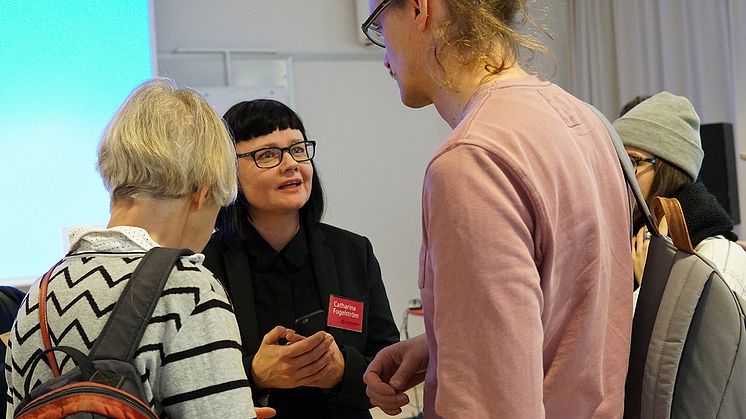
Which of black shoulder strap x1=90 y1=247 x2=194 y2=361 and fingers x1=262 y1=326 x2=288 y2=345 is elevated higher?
black shoulder strap x1=90 y1=247 x2=194 y2=361

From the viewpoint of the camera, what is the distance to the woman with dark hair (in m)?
1.91

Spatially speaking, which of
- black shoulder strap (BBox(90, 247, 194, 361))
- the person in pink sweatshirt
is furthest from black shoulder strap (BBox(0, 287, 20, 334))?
the person in pink sweatshirt

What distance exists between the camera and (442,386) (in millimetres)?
828

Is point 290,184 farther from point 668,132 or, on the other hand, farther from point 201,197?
point 668,132

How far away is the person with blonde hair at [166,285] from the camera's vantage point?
1070mm

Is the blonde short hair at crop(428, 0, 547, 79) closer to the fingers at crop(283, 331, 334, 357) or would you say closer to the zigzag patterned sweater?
the zigzag patterned sweater

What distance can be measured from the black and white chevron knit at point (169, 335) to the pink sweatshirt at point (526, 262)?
32cm

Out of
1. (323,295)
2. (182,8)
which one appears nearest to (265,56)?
(182,8)

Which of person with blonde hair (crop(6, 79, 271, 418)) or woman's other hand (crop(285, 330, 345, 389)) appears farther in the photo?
woman's other hand (crop(285, 330, 345, 389))

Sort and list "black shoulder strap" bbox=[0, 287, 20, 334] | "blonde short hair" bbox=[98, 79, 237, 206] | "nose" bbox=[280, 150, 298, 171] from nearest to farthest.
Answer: "blonde short hair" bbox=[98, 79, 237, 206]
"black shoulder strap" bbox=[0, 287, 20, 334]
"nose" bbox=[280, 150, 298, 171]

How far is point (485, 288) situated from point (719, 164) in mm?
3845

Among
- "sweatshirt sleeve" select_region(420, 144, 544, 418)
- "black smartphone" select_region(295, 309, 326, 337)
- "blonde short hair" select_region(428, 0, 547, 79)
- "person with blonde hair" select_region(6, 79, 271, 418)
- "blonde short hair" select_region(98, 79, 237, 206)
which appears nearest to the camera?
"sweatshirt sleeve" select_region(420, 144, 544, 418)

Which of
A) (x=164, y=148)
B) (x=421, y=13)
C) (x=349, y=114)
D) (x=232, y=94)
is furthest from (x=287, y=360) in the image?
(x=349, y=114)

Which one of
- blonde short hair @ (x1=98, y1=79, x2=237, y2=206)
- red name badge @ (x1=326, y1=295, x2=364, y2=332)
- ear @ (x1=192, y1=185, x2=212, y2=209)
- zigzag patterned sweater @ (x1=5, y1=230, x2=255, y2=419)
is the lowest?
red name badge @ (x1=326, y1=295, x2=364, y2=332)
